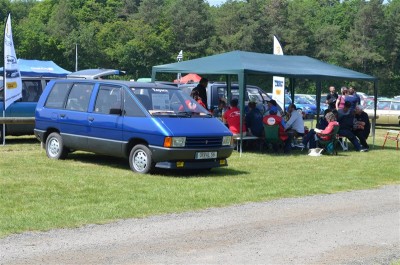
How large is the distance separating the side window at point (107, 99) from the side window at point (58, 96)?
42.7 inches

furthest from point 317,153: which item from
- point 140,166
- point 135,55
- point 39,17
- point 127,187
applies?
point 39,17

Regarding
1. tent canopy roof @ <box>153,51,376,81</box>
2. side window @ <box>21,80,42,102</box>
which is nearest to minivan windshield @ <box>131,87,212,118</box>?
tent canopy roof @ <box>153,51,376,81</box>

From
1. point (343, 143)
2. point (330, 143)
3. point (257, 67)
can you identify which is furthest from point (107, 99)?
point (343, 143)

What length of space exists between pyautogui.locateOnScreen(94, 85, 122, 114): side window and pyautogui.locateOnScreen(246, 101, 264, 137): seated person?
5.30m

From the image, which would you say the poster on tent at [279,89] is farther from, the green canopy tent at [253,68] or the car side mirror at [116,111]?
the car side mirror at [116,111]

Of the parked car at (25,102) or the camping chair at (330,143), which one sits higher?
the parked car at (25,102)

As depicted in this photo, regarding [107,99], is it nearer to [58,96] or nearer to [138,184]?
[58,96]

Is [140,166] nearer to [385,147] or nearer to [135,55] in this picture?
[385,147]

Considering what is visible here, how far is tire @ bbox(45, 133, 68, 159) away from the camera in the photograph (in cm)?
1505

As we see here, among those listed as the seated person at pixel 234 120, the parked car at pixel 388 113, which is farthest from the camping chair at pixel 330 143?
the parked car at pixel 388 113

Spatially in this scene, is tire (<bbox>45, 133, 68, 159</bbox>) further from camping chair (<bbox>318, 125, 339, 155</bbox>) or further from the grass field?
camping chair (<bbox>318, 125, 339, 155</bbox>)

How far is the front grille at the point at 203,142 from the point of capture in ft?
42.8

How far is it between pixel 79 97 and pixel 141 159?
2.48 m

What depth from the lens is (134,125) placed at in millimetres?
13430
